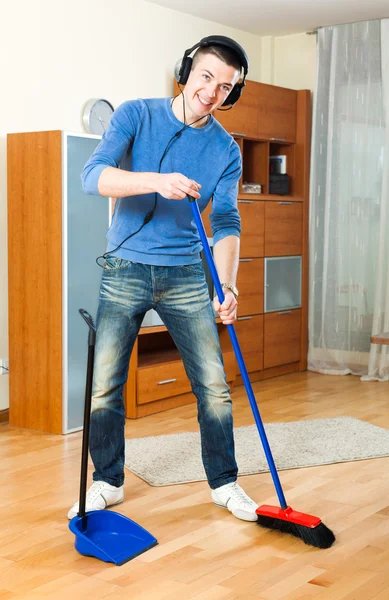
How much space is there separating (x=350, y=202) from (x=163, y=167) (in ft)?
10.4

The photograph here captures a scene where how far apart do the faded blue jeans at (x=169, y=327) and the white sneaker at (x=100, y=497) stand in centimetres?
11

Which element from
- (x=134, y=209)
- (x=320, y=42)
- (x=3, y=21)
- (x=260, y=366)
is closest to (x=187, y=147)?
(x=134, y=209)

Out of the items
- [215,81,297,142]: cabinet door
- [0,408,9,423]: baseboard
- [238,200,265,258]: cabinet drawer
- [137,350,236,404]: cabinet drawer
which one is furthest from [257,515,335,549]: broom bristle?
[215,81,297,142]: cabinet door

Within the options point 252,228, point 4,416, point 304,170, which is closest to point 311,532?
point 4,416

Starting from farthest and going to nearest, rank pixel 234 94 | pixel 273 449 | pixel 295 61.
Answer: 1. pixel 295 61
2. pixel 273 449
3. pixel 234 94

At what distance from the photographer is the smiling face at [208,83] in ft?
7.85

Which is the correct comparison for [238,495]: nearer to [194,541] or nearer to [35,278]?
[194,541]

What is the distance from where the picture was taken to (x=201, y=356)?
2.63 metres

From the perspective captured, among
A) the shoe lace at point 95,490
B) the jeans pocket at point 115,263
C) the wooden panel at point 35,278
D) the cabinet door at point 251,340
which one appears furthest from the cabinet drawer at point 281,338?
the jeans pocket at point 115,263

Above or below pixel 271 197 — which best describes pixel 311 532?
below

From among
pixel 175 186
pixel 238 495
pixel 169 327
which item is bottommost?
pixel 238 495

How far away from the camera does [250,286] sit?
17.0ft

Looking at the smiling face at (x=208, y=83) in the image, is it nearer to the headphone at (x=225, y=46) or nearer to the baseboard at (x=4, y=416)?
A: the headphone at (x=225, y=46)

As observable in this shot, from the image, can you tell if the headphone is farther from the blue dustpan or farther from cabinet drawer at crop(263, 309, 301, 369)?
cabinet drawer at crop(263, 309, 301, 369)
